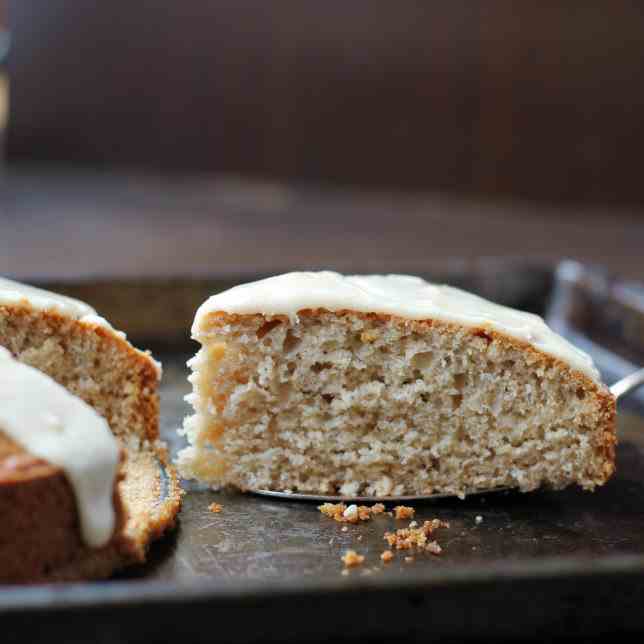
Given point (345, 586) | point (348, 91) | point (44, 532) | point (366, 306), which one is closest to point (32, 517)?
point (44, 532)

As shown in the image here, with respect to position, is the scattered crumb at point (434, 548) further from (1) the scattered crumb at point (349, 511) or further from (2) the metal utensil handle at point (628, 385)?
(2) the metal utensil handle at point (628, 385)

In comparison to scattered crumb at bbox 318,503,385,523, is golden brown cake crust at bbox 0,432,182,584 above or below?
above

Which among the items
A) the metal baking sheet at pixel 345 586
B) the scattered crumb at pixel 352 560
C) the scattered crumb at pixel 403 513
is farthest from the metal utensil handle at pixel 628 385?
the scattered crumb at pixel 352 560

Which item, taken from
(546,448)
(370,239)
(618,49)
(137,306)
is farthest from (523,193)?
(546,448)

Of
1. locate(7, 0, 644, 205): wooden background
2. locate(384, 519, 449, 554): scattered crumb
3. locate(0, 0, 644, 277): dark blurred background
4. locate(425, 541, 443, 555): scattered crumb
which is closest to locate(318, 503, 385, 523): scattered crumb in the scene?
locate(384, 519, 449, 554): scattered crumb

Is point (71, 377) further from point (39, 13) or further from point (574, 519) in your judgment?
point (39, 13)

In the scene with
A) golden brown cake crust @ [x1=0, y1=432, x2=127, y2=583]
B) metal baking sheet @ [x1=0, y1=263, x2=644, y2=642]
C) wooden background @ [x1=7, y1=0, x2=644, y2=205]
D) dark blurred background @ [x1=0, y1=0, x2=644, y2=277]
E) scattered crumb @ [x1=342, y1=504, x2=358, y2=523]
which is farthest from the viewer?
wooden background @ [x1=7, y1=0, x2=644, y2=205]

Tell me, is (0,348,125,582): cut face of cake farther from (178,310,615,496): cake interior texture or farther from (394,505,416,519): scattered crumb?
(394,505,416,519): scattered crumb
